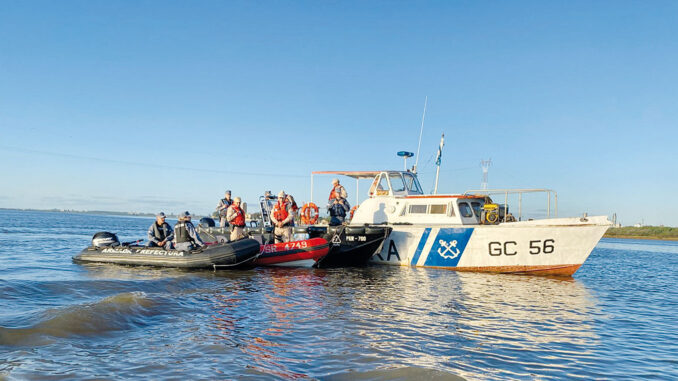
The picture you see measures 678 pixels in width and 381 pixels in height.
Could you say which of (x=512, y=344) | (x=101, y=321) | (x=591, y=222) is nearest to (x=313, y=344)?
(x=512, y=344)

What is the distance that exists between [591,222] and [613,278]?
142 inches

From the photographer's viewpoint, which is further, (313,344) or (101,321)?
(101,321)

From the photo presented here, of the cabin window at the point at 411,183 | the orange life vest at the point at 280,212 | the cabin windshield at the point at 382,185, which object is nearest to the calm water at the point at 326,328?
the orange life vest at the point at 280,212

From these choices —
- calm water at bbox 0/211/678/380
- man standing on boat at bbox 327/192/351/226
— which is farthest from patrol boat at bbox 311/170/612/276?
calm water at bbox 0/211/678/380

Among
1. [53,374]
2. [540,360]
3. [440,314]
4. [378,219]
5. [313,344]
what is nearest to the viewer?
[53,374]

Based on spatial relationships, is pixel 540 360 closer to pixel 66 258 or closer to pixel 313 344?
pixel 313 344

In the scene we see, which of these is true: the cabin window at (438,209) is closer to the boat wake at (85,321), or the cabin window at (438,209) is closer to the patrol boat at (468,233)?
the patrol boat at (468,233)

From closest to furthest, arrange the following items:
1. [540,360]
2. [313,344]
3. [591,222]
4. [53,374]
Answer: [53,374], [540,360], [313,344], [591,222]

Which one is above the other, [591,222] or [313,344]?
[591,222]

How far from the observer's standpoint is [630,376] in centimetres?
516

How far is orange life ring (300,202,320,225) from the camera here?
685 inches

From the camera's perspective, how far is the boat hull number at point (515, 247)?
13189 mm

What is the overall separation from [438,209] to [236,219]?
6.47 metres

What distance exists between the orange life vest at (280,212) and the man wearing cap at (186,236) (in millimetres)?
2722
